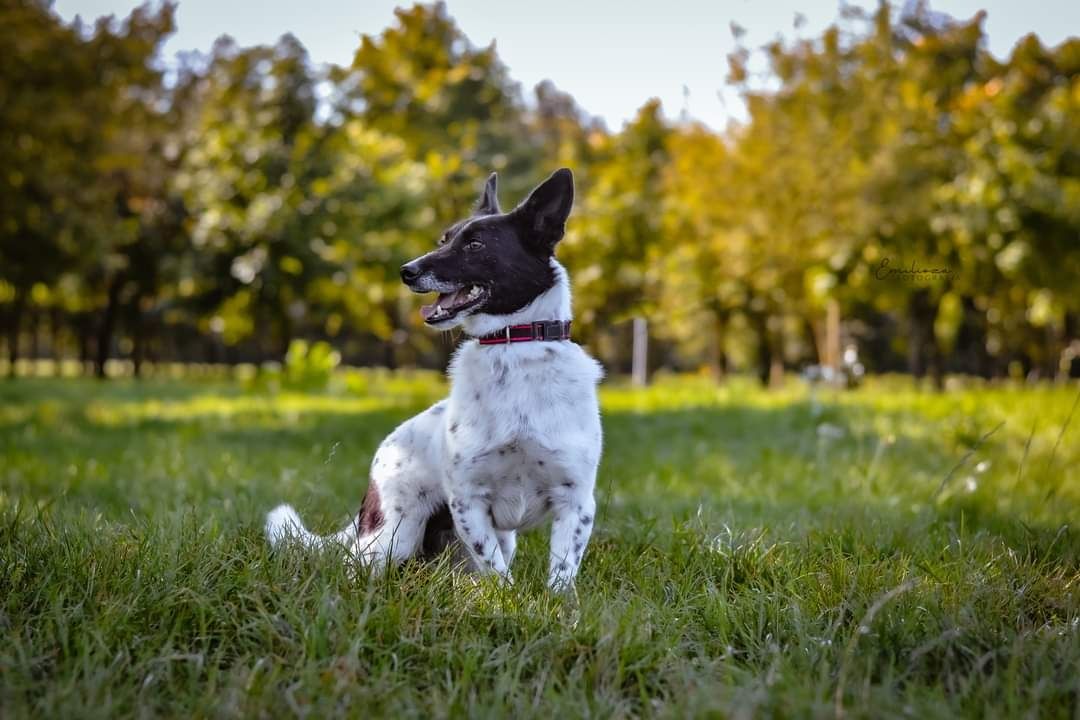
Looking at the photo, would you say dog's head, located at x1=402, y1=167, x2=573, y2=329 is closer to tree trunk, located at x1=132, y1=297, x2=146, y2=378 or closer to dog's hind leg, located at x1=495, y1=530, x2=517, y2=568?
dog's hind leg, located at x1=495, y1=530, x2=517, y2=568

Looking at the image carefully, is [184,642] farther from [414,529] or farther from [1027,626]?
[1027,626]

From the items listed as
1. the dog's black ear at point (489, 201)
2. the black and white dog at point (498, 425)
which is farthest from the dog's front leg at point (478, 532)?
the dog's black ear at point (489, 201)

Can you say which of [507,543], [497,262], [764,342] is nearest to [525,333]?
[497,262]

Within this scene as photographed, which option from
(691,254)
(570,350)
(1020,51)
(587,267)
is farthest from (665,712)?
(587,267)

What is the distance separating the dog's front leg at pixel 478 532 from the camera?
3.35 metres

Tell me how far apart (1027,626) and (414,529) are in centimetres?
229

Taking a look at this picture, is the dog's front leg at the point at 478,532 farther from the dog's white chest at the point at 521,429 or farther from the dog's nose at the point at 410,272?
the dog's nose at the point at 410,272

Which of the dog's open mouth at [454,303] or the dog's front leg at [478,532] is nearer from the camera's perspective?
the dog's front leg at [478,532]

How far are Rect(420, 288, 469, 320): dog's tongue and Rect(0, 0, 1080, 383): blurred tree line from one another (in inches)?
337

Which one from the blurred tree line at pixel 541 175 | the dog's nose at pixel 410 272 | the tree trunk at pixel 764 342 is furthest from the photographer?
the tree trunk at pixel 764 342

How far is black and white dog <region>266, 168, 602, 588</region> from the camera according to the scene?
131 inches

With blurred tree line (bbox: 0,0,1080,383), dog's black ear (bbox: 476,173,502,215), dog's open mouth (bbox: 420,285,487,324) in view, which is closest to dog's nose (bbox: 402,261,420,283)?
dog's open mouth (bbox: 420,285,487,324)

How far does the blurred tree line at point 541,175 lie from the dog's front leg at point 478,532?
28.8ft

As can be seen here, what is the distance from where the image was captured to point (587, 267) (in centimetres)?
2397
